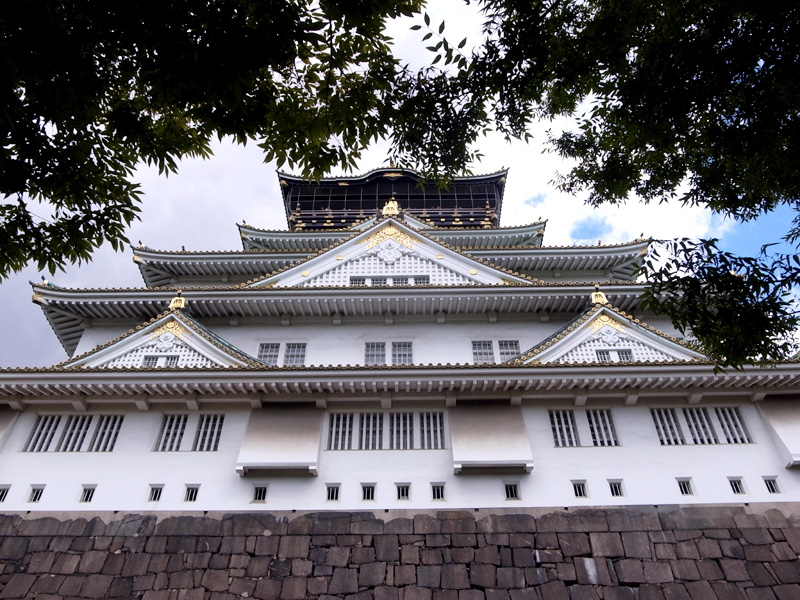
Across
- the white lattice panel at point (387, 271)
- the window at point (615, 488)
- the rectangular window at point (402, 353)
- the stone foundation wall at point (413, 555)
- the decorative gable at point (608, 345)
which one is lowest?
the stone foundation wall at point (413, 555)

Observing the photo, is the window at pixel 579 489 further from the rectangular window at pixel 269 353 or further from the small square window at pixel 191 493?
the rectangular window at pixel 269 353

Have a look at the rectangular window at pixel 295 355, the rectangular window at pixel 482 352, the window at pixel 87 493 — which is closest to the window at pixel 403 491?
the rectangular window at pixel 482 352

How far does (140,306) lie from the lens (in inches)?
712

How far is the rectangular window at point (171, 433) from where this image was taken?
46.2 ft

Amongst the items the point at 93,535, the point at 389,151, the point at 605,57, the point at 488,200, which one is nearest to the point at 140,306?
the point at 93,535

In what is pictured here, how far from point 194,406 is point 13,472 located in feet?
13.9

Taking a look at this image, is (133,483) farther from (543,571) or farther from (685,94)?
(685,94)

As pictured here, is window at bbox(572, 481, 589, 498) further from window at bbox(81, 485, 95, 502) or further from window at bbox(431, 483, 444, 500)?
window at bbox(81, 485, 95, 502)

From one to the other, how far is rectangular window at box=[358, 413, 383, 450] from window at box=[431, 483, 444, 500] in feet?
5.15

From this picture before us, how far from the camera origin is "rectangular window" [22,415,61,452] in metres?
14.1

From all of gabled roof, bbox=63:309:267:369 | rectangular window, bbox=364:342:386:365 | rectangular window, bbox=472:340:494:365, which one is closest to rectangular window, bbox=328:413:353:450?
gabled roof, bbox=63:309:267:369

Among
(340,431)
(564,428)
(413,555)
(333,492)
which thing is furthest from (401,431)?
(564,428)

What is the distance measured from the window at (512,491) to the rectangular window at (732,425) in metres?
5.14

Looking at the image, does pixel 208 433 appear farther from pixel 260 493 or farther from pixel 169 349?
pixel 169 349
